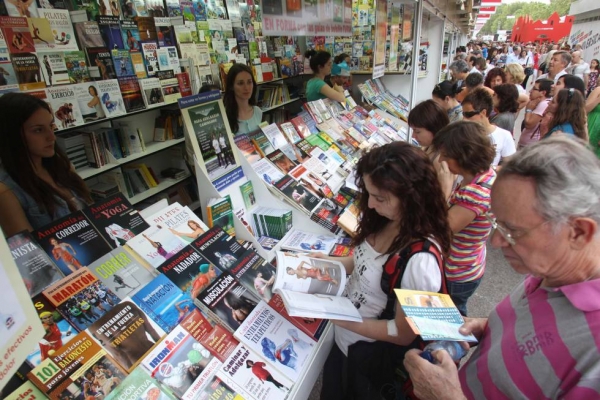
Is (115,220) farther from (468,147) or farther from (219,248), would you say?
(468,147)

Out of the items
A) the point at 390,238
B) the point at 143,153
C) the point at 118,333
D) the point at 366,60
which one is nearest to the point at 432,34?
the point at 366,60

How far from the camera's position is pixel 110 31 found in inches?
120

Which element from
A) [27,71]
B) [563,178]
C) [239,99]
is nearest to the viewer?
[563,178]

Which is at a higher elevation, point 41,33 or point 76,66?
point 41,33

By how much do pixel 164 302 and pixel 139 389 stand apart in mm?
264

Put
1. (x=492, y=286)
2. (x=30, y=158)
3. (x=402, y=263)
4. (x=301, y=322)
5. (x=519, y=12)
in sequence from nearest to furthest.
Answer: (x=402, y=263) → (x=301, y=322) → (x=30, y=158) → (x=492, y=286) → (x=519, y=12)

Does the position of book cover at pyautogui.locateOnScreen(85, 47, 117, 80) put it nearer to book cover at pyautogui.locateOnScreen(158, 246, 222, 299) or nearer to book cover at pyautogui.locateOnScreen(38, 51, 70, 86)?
book cover at pyautogui.locateOnScreen(38, 51, 70, 86)

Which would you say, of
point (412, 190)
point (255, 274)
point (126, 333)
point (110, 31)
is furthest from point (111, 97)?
point (412, 190)

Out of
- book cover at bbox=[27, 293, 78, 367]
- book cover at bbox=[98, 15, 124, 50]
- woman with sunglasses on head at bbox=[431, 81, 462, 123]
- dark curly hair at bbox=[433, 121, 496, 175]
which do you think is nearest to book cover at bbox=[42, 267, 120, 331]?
book cover at bbox=[27, 293, 78, 367]

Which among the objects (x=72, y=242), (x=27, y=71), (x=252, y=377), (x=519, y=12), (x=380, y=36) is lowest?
(x=252, y=377)

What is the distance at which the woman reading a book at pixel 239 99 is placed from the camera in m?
2.78

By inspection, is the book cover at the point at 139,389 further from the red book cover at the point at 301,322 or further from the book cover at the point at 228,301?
the red book cover at the point at 301,322

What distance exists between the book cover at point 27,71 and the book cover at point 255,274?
243 centimetres

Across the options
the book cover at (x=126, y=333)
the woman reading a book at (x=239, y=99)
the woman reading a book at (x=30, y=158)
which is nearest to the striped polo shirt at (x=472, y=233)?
the book cover at (x=126, y=333)
